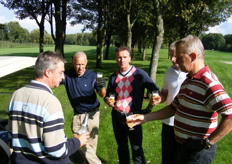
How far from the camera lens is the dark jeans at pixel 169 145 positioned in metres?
3.49

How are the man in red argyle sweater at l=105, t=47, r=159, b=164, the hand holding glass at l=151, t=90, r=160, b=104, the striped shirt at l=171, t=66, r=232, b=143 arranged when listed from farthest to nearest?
the man in red argyle sweater at l=105, t=47, r=159, b=164
the hand holding glass at l=151, t=90, r=160, b=104
the striped shirt at l=171, t=66, r=232, b=143

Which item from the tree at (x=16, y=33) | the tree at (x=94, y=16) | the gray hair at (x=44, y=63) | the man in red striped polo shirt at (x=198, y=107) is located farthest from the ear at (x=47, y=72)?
the tree at (x=16, y=33)

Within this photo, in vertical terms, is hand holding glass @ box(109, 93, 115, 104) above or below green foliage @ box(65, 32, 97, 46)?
below

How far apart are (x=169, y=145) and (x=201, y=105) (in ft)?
5.26

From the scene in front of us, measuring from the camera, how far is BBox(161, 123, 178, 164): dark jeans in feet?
11.5

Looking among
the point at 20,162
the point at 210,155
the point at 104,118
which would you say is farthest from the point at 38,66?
Result: the point at 104,118

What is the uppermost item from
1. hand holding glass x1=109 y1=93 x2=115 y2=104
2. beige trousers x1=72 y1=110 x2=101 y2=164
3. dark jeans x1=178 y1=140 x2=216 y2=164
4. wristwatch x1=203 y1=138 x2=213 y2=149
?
hand holding glass x1=109 y1=93 x2=115 y2=104

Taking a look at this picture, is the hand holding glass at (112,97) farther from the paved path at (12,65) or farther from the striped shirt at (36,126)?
the paved path at (12,65)

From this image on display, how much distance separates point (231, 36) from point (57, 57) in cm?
11505

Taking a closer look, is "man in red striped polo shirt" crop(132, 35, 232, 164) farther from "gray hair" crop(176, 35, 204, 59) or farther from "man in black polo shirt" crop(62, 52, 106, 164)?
"man in black polo shirt" crop(62, 52, 106, 164)

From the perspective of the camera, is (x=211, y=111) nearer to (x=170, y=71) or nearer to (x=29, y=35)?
(x=170, y=71)

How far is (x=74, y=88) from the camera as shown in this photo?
12.8 feet

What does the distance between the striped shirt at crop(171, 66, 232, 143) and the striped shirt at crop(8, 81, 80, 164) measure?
1.30 meters

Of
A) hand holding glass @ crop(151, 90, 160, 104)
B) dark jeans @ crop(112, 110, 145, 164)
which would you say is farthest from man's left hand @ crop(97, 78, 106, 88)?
hand holding glass @ crop(151, 90, 160, 104)
